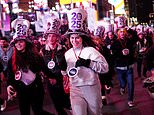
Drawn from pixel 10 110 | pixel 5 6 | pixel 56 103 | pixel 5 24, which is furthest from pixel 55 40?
pixel 5 6

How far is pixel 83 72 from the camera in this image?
5.55 m

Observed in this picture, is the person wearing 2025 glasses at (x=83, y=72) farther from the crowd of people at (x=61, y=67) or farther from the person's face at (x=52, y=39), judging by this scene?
the person's face at (x=52, y=39)

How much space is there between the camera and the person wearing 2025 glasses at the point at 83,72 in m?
5.44

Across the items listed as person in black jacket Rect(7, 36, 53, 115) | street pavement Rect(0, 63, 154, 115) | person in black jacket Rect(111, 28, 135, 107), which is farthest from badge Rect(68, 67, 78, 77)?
person in black jacket Rect(111, 28, 135, 107)

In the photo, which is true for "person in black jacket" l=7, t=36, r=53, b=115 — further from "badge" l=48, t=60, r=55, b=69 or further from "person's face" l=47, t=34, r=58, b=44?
"person's face" l=47, t=34, r=58, b=44

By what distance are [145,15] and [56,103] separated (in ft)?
335

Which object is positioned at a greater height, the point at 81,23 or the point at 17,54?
the point at 81,23

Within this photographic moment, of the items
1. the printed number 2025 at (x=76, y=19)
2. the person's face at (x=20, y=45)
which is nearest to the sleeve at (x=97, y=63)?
the printed number 2025 at (x=76, y=19)

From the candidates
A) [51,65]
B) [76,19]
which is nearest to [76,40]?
[76,19]

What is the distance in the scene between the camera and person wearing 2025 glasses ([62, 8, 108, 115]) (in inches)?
214

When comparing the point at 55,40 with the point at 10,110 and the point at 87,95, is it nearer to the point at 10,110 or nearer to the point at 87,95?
the point at 87,95

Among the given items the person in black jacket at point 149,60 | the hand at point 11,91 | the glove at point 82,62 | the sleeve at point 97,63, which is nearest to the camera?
the glove at point 82,62

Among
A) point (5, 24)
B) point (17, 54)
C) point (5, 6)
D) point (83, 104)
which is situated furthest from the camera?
point (5, 6)

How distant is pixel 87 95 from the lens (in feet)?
18.0
